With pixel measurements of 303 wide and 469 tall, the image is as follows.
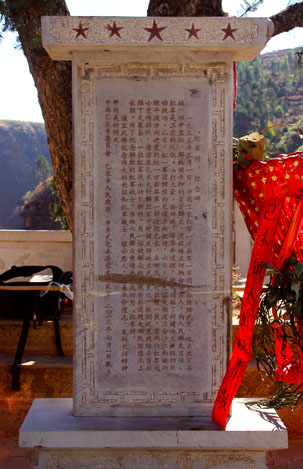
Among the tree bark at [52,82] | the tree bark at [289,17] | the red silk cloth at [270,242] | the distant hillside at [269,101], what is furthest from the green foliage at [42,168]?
the red silk cloth at [270,242]

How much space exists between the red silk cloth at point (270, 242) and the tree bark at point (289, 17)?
97.7 inches

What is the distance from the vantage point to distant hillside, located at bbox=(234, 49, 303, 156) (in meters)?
34.1

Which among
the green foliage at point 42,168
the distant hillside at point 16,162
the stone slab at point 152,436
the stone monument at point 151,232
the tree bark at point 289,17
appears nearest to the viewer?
the stone slab at point 152,436

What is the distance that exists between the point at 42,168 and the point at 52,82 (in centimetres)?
3449

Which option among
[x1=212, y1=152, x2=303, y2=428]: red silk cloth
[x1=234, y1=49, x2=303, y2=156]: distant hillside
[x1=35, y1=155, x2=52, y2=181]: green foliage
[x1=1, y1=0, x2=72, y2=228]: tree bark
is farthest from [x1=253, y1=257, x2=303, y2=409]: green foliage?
[x1=35, y1=155, x2=52, y2=181]: green foliage

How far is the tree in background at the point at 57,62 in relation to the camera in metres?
4.03

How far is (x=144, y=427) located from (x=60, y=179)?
2.65m

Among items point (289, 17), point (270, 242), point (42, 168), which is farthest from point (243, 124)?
point (270, 242)

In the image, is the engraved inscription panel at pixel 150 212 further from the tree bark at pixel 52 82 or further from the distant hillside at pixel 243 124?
the distant hillside at pixel 243 124

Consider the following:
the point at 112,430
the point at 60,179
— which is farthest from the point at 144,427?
the point at 60,179

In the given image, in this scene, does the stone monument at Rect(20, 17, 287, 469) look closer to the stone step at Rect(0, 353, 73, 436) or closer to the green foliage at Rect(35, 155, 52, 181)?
the stone step at Rect(0, 353, 73, 436)

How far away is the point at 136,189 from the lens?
240 cm

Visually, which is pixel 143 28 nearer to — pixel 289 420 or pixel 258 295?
pixel 258 295

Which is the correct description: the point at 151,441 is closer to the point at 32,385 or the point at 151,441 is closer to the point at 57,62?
the point at 32,385
